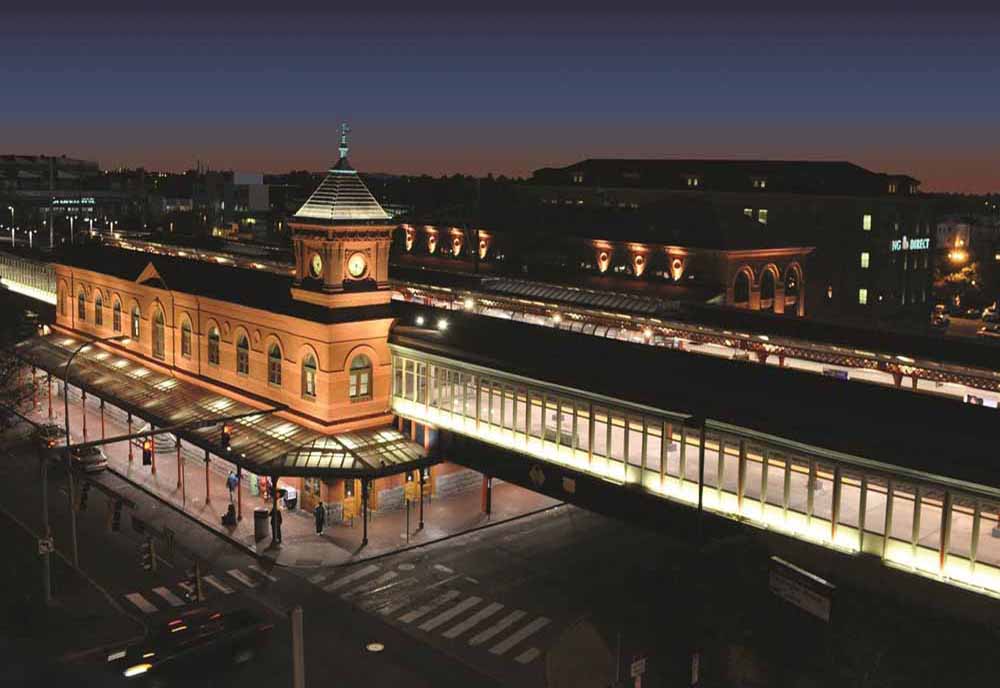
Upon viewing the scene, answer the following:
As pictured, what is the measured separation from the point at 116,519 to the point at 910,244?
288ft

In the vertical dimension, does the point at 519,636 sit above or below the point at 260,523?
below

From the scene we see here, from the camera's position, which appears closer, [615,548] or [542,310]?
[615,548]

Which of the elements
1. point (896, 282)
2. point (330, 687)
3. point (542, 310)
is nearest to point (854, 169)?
point (896, 282)

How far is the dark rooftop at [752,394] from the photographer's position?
2883 cm

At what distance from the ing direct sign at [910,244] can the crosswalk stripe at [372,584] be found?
7954 centimetres

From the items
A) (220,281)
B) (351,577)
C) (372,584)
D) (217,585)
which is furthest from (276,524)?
(220,281)

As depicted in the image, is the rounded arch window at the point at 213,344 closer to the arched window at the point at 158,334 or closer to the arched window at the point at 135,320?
the arched window at the point at 158,334

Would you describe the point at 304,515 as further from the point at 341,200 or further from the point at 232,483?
the point at 341,200

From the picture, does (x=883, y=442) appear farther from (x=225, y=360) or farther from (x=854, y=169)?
(x=854, y=169)

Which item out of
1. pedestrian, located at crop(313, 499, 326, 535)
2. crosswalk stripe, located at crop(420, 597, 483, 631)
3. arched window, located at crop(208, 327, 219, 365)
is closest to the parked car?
arched window, located at crop(208, 327, 219, 365)

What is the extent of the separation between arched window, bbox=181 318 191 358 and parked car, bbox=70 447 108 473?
6778mm

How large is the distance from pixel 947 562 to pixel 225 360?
35400 millimetres

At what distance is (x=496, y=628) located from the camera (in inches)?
1363

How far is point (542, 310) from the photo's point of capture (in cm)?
6231
